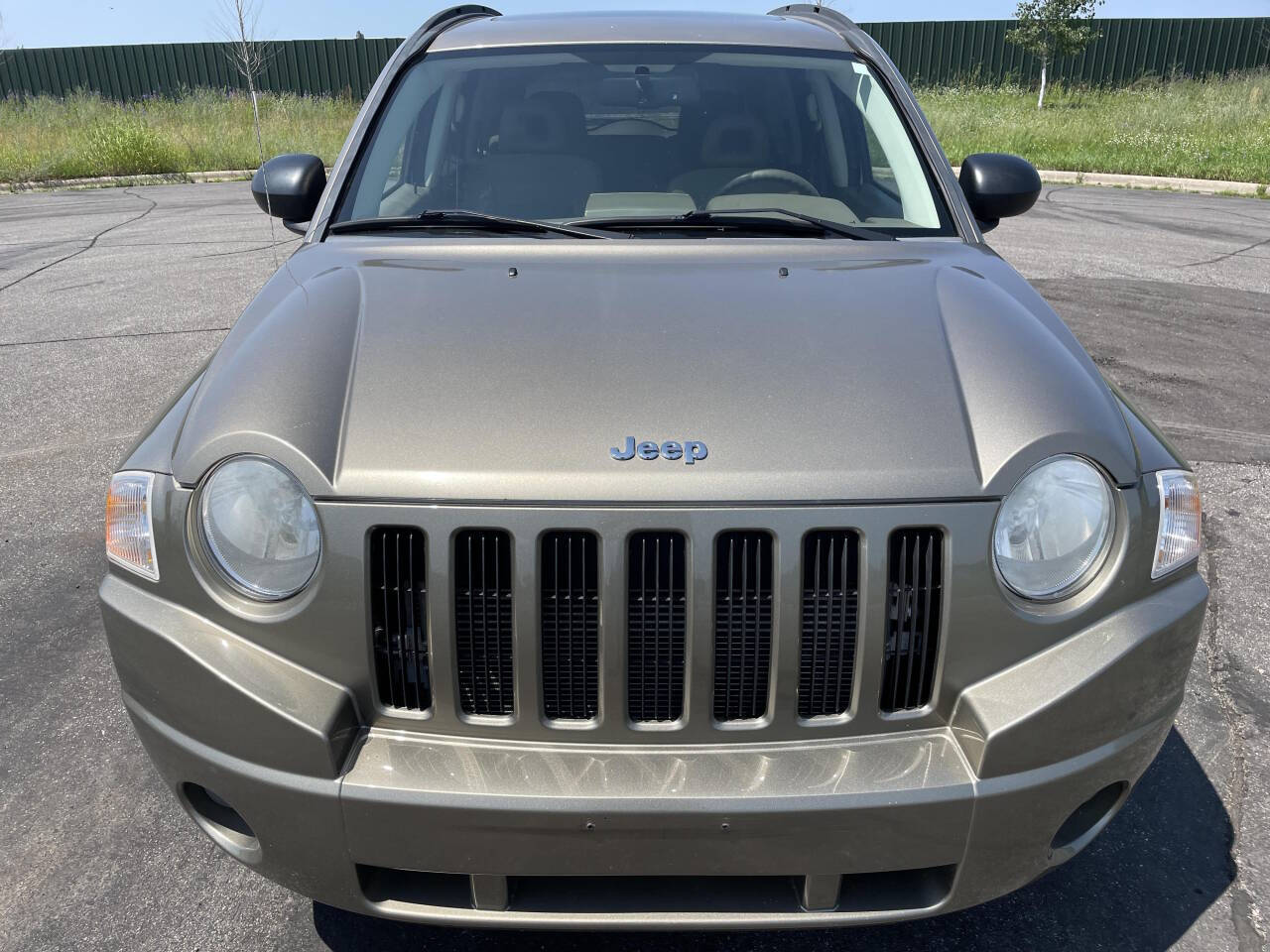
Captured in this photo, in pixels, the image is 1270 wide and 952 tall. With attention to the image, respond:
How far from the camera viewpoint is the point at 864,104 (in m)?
3.40

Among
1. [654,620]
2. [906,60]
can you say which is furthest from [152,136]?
[906,60]

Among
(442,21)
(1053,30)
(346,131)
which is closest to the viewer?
(442,21)

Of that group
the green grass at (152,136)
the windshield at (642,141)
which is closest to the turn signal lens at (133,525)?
the windshield at (642,141)

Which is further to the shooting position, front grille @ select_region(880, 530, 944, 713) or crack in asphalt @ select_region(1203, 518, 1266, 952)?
crack in asphalt @ select_region(1203, 518, 1266, 952)

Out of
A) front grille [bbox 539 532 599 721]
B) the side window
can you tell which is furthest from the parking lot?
the side window

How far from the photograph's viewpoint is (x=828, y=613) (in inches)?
71.2

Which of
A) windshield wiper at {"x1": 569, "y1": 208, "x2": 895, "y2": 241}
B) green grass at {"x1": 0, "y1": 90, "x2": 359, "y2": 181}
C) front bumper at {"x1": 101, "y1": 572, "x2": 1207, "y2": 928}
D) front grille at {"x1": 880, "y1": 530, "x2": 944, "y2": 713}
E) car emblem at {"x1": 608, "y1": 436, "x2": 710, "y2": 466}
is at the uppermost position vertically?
windshield wiper at {"x1": 569, "y1": 208, "x2": 895, "y2": 241}

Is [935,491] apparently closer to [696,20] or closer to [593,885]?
[593,885]

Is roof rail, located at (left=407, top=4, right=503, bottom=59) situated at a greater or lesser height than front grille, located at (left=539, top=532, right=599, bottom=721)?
greater

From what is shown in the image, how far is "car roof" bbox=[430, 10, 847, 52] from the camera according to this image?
134 inches

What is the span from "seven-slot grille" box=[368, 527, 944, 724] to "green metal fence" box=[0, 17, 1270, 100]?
1266 inches

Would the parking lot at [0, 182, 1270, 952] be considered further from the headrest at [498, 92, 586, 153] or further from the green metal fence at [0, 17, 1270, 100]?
the green metal fence at [0, 17, 1270, 100]

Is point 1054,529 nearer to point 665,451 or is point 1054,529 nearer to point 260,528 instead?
point 665,451

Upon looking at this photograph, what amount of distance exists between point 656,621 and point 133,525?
3.33ft
